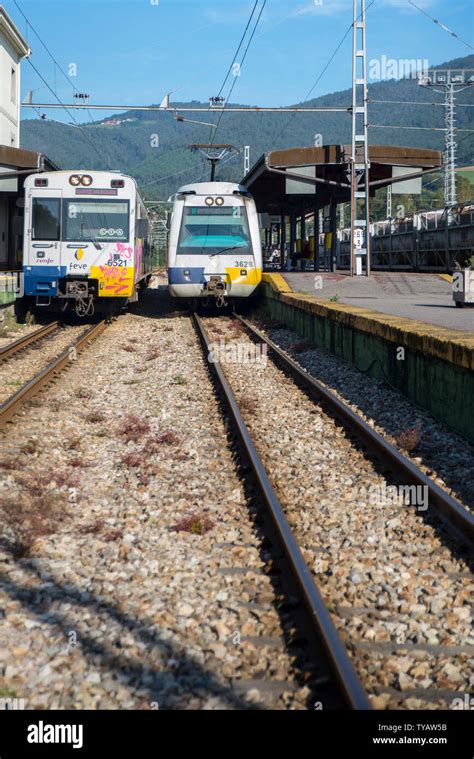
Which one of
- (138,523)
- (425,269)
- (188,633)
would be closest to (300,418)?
(138,523)

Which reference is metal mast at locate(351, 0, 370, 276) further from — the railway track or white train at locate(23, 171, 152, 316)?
the railway track

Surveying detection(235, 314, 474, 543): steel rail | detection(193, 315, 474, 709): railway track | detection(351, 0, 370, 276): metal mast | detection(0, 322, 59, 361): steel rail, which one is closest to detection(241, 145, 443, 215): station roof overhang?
detection(351, 0, 370, 276): metal mast

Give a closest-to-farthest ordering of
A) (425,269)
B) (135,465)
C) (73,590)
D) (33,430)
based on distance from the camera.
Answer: (73,590) < (135,465) < (33,430) < (425,269)

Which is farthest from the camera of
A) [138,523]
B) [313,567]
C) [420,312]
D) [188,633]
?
[420,312]

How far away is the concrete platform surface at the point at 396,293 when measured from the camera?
1419 centimetres

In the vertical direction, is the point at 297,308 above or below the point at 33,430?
above

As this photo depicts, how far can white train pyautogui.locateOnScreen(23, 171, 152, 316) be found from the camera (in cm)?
1819

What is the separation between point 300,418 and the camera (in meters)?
9.15

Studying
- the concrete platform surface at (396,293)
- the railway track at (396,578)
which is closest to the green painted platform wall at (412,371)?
the railway track at (396,578)

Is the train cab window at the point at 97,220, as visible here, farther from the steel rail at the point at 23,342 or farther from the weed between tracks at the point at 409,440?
the weed between tracks at the point at 409,440
